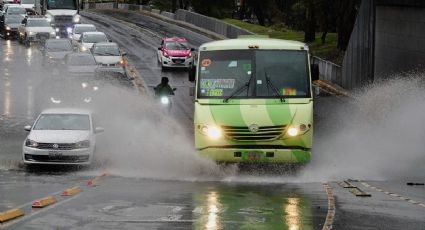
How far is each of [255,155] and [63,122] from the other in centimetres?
665

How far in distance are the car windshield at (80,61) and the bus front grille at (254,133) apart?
78.8 feet

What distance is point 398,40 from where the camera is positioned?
45.3m

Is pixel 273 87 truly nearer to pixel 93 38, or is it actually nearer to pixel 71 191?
pixel 71 191

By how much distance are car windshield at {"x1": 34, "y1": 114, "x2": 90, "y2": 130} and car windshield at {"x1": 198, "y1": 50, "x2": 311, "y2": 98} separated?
16.3ft

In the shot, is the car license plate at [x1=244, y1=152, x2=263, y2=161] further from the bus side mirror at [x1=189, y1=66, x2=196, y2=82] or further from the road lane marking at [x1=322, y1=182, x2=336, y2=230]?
the bus side mirror at [x1=189, y1=66, x2=196, y2=82]

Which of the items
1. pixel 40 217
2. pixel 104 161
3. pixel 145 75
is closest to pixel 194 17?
pixel 145 75

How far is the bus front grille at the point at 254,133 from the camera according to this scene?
21141 millimetres

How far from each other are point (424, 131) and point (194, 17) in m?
64.8

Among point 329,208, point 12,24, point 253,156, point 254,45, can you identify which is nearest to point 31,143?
point 253,156

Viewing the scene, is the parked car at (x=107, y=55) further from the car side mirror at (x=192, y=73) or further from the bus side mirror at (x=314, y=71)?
the bus side mirror at (x=314, y=71)

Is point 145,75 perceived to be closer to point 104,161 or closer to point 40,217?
point 104,161

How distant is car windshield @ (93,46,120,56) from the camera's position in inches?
2055

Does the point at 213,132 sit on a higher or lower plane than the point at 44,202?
higher

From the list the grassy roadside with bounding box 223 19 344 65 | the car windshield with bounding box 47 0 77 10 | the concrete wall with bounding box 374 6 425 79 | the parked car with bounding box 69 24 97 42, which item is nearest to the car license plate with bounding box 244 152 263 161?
the concrete wall with bounding box 374 6 425 79
